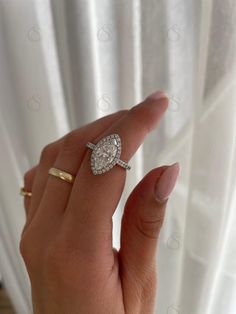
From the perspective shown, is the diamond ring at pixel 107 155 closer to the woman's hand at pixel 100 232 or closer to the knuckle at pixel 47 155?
the woman's hand at pixel 100 232

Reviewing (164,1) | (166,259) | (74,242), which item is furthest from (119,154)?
(166,259)

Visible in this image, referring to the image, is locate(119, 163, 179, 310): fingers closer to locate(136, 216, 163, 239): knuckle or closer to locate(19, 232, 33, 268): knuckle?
locate(136, 216, 163, 239): knuckle

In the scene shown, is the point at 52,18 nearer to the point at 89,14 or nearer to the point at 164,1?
the point at 89,14

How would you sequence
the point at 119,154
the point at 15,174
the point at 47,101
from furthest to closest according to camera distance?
the point at 15,174 → the point at 47,101 → the point at 119,154

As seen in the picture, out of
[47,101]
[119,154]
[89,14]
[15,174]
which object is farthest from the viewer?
[15,174]

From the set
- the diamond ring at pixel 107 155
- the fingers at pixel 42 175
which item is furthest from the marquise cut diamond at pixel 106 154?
the fingers at pixel 42 175

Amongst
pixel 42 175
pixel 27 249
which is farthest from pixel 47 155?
pixel 27 249
